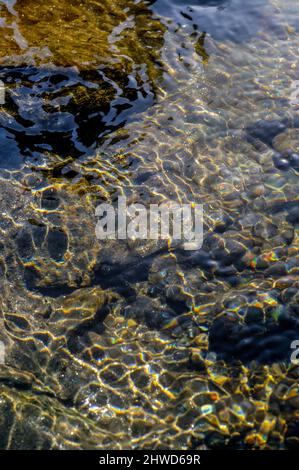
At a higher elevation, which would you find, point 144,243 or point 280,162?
point 280,162

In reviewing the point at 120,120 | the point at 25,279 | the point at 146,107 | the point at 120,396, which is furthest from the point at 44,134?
the point at 120,396

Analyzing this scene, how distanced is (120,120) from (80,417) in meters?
4.49

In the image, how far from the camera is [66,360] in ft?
15.0

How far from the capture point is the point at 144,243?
18.1ft

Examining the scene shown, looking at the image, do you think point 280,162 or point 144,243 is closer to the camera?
point 144,243

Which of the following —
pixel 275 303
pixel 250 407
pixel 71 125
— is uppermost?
pixel 71 125

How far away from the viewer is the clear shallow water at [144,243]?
4207mm

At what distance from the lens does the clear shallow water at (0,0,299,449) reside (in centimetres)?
421

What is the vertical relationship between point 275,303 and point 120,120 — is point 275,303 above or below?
below

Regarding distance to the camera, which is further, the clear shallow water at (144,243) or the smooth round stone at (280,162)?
the smooth round stone at (280,162)

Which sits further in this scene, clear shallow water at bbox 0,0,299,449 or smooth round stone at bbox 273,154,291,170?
smooth round stone at bbox 273,154,291,170

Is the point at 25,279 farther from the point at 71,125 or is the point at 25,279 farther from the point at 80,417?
the point at 71,125
